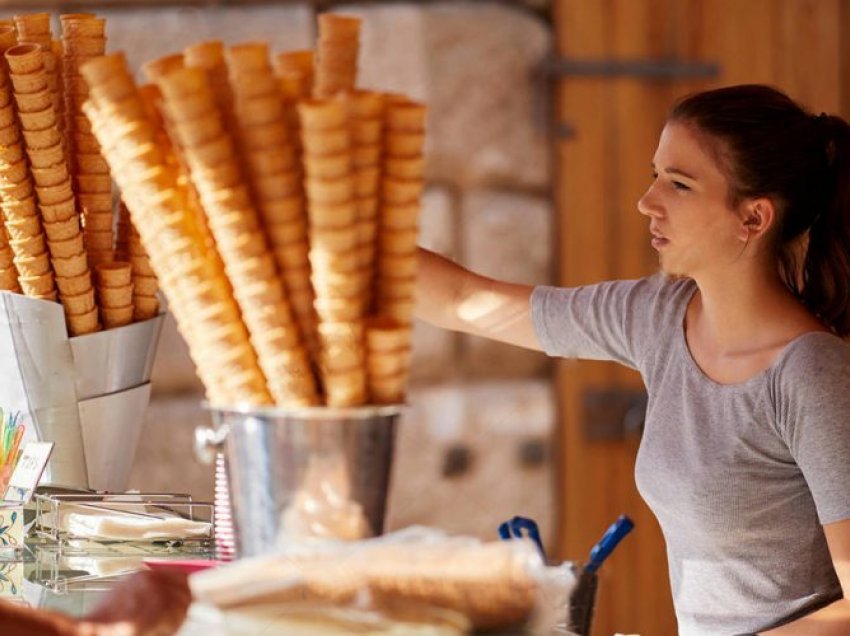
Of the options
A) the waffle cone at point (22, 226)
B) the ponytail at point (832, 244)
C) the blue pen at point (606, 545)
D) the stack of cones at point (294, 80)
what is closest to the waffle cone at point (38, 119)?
the waffle cone at point (22, 226)

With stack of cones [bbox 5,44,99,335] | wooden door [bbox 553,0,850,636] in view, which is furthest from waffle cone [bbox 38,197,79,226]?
wooden door [bbox 553,0,850,636]

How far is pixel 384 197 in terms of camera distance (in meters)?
1.00

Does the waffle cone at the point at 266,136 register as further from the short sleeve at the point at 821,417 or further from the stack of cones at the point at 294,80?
the short sleeve at the point at 821,417

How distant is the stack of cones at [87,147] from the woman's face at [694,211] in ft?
2.11

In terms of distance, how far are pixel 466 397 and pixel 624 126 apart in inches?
28.9

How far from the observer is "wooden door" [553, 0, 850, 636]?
3.20 m

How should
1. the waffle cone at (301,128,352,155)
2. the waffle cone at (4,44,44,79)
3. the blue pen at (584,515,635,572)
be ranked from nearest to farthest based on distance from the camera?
the waffle cone at (301,128,352,155)
the blue pen at (584,515,635,572)
the waffle cone at (4,44,44,79)

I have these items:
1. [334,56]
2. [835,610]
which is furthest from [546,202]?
[334,56]

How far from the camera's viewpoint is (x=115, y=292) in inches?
60.4

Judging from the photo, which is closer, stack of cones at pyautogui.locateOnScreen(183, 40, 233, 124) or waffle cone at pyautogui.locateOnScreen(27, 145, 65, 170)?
stack of cones at pyautogui.locateOnScreen(183, 40, 233, 124)

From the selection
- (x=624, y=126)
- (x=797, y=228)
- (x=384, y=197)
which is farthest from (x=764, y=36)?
(x=384, y=197)

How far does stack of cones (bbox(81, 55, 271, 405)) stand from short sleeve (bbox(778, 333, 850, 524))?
0.79 metres

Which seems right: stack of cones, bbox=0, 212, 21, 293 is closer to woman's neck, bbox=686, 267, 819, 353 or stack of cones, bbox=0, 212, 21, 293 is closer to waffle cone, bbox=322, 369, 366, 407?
waffle cone, bbox=322, 369, 366, 407

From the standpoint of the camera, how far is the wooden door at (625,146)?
3.20m
